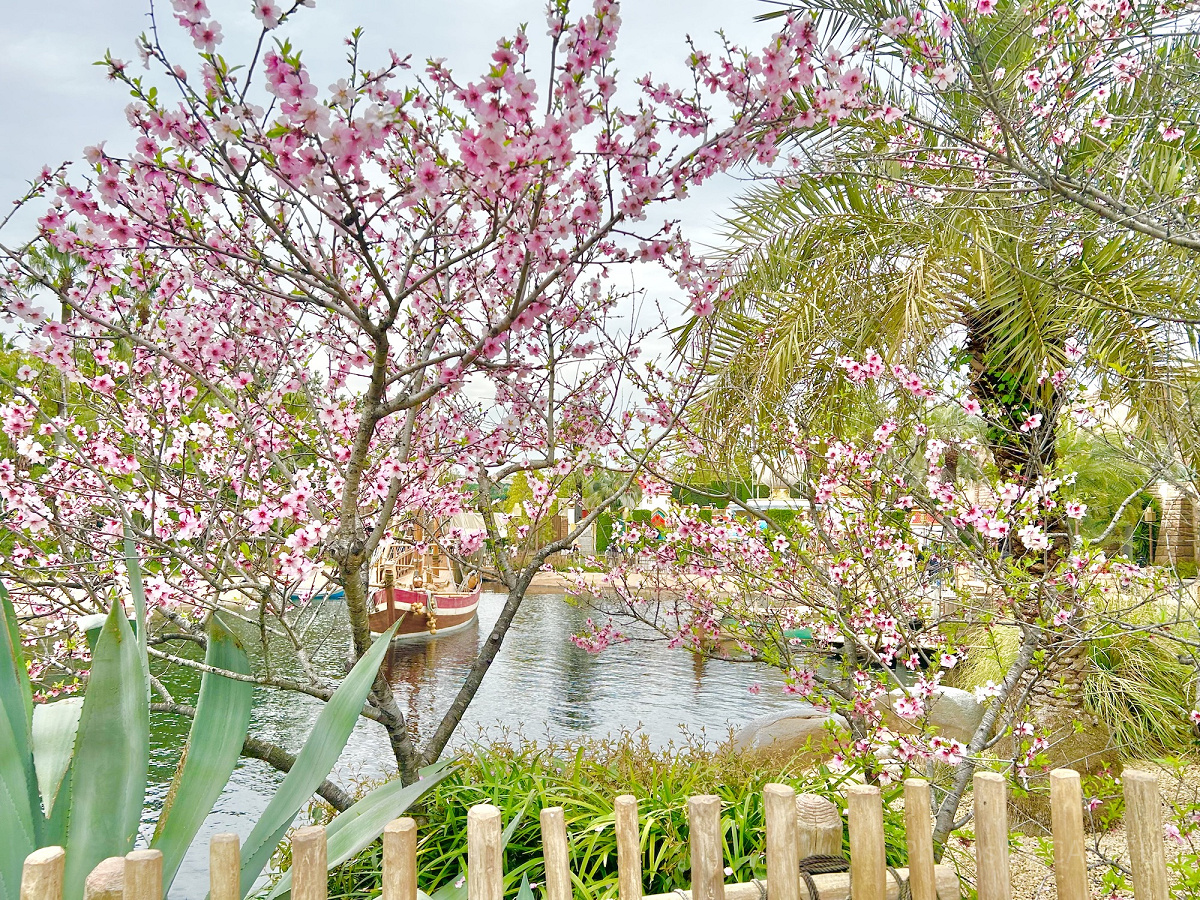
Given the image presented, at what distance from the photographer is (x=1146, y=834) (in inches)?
58.4

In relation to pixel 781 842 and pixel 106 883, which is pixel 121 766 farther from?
pixel 781 842

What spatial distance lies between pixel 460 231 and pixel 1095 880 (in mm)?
3667

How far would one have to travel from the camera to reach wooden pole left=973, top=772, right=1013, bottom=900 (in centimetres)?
148

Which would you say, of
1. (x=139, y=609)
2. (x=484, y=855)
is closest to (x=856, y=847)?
(x=484, y=855)

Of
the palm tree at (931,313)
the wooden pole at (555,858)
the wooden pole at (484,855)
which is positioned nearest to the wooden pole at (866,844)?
the wooden pole at (555,858)

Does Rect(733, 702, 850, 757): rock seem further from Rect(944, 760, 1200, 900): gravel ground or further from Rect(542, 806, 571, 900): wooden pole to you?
Rect(542, 806, 571, 900): wooden pole

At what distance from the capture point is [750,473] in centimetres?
488

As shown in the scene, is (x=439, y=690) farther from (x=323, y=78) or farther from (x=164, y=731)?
(x=323, y=78)

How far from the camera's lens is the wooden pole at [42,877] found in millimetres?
1096

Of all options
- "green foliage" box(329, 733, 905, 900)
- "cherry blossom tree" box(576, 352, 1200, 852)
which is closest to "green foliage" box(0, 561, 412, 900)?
"green foliage" box(329, 733, 905, 900)

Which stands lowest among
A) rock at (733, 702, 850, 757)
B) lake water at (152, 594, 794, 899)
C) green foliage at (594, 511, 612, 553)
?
lake water at (152, 594, 794, 899)

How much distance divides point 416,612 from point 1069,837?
43.9ft

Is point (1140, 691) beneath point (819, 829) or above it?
beneath

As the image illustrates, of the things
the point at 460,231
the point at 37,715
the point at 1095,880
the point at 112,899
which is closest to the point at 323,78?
the point at 460,231
